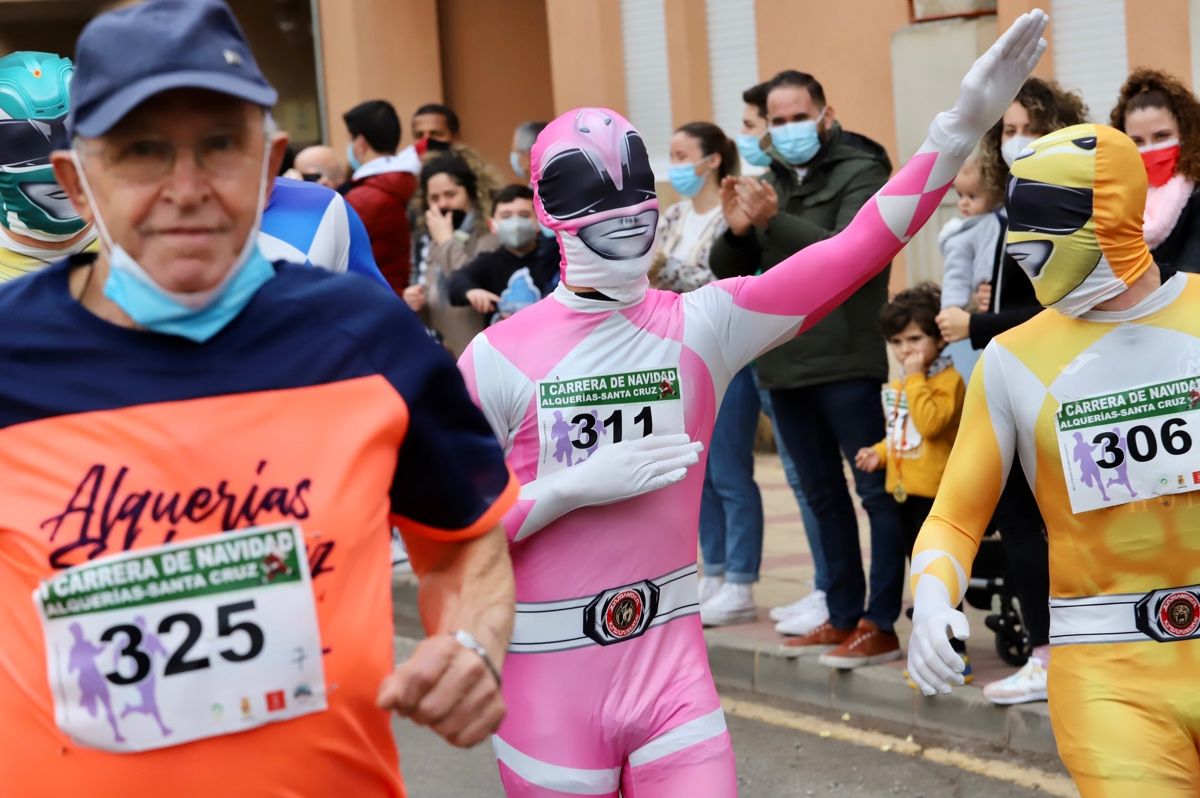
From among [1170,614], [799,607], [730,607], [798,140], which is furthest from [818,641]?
[1170,614]

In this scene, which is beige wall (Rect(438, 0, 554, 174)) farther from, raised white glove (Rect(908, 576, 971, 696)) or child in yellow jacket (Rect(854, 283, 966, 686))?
raised white glove (Rect(908, 576, 971, 696))

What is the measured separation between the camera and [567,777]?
4152 millimetres

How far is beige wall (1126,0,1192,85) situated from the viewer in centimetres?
1035

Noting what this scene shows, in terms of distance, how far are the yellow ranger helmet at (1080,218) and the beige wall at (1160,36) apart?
6333mm

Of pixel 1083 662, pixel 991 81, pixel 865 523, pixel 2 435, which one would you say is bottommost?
pixel 865 523

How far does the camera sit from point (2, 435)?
7.92 ft

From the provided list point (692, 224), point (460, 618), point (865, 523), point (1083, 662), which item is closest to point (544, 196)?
point (1083, 662)

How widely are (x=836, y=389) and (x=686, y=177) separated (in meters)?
1.51

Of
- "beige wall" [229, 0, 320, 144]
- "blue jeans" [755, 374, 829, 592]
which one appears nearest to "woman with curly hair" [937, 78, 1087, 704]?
"blue jeans" [755, 374, 829, 592]

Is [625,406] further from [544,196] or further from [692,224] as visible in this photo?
[692,224]

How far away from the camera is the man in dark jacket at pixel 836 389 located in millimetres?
7508

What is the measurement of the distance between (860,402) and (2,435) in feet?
18.0

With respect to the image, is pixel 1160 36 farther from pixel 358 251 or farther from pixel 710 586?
pixel 358 251

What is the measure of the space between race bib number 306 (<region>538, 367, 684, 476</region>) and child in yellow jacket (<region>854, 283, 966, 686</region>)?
3005 millimetres
